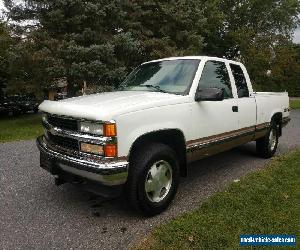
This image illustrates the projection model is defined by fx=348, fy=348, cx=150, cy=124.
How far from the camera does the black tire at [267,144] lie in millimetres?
7309

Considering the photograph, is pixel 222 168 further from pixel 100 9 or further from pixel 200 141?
pixel 100 9

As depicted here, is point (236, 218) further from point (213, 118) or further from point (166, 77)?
point (166, 77)

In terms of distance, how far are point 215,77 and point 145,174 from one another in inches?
89.6

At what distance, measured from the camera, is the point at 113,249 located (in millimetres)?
3652

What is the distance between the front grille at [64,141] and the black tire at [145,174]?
716mm

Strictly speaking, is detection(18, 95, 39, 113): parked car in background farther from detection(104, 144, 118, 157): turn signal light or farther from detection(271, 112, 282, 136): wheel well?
detection(104, 144, 118, 157): turn signal light

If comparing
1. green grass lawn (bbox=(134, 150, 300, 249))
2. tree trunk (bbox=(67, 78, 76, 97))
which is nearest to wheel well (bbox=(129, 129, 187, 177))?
green grass lawn (bbox=(134, 150, 300, 249))

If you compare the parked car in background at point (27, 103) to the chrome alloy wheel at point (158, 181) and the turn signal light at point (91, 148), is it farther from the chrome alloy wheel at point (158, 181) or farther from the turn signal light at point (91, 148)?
the turn signal light at point (91, 148)

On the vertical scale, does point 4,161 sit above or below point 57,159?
below

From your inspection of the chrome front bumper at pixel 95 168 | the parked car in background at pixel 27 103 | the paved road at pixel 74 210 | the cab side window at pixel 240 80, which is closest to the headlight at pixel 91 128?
the chrome front bumper at pixel 95 168

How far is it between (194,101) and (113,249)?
2266 mm

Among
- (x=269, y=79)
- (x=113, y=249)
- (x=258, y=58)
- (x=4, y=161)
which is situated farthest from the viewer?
(x=269, y=79)

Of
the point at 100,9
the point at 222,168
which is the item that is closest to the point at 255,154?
the point at 222,168

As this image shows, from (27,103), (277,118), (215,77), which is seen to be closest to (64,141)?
(215,77)
